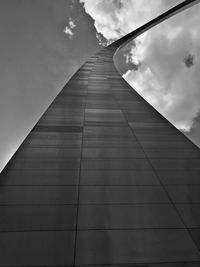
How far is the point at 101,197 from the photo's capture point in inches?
333

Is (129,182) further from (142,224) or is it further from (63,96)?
(63,96)

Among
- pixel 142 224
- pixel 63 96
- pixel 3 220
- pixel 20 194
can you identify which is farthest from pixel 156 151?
pixel 63 96

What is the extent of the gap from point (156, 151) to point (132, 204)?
4.47 meters

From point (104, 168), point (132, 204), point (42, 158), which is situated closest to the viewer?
Answer: point (132, 204)

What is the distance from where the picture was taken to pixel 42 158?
1123 centimetres

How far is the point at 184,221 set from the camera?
7.38 metres

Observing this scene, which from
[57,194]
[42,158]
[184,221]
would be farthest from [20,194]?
[184,221]

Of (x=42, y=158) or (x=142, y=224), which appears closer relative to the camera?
(x=142, y=224)

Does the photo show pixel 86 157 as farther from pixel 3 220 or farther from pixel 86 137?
pixel 3 220

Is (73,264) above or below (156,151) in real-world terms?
below

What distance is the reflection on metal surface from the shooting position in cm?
632

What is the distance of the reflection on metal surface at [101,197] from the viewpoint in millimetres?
6316

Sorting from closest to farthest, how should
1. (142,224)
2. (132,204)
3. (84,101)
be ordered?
(142,224) → (132,204) → (84,101)

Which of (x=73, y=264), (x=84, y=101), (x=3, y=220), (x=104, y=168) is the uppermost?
(x=84, y=101)
